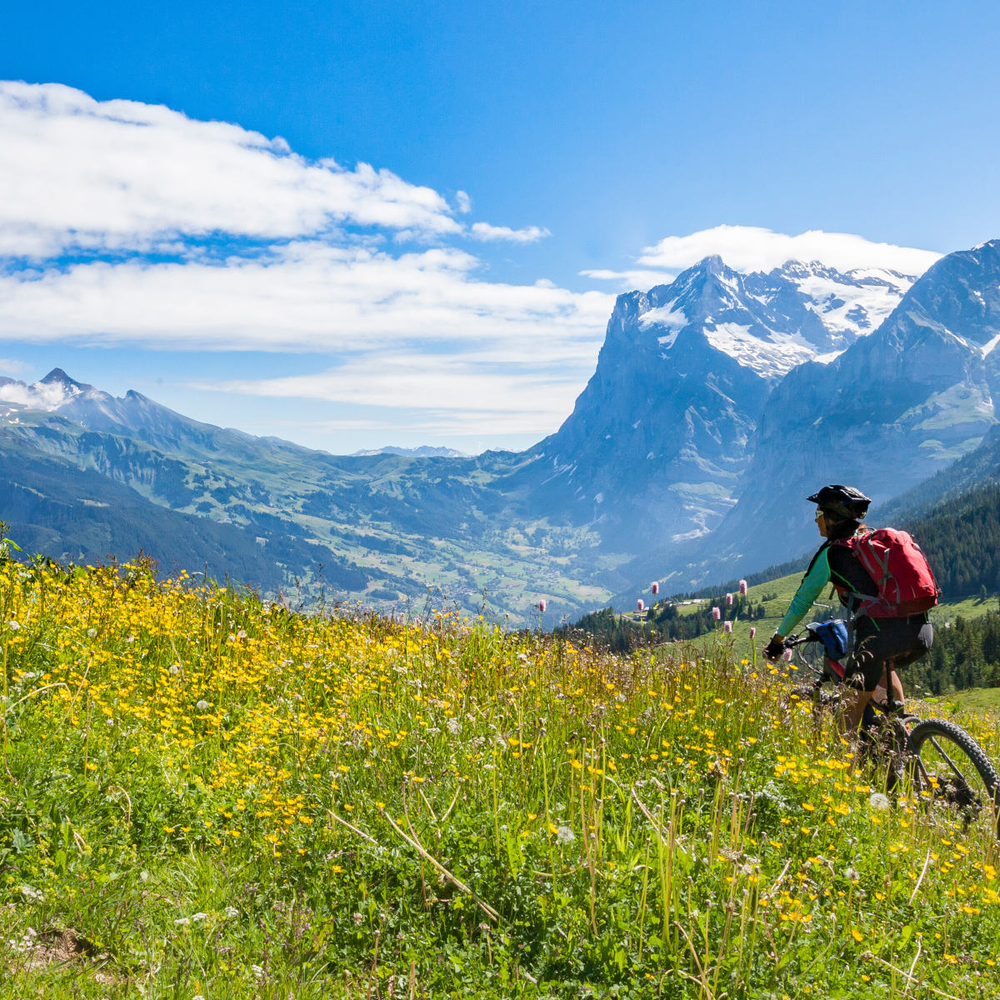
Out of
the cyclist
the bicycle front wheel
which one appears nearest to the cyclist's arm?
the cyclist

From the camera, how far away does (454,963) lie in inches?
135

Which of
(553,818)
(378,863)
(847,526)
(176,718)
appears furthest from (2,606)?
(847,526)

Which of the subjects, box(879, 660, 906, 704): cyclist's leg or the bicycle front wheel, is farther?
box(879, 660, 906, 704): cyclist's leg

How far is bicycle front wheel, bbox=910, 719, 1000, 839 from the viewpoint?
5.52 meters

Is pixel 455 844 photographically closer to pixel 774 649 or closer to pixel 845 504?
pixel 774 649

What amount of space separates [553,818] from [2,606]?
645 cm

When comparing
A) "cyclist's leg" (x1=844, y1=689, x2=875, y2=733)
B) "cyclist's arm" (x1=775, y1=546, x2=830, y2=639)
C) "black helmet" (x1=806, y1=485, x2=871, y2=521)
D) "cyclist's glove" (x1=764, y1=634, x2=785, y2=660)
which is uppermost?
"black helmet" (x1=806, y1=485, x2=871, y2=521)

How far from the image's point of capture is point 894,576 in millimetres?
6656

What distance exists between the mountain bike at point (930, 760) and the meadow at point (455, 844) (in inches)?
10.5

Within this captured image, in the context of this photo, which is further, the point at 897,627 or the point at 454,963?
the point at 897,627

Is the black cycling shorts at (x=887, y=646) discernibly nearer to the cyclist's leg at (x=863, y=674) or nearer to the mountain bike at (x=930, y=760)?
the cyclist's leg at (x=863, y=674)

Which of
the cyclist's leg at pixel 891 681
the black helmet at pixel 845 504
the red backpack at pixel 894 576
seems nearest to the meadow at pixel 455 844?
the cyclist's leg at pixel 891 681

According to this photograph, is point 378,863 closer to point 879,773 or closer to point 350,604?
point 879,773

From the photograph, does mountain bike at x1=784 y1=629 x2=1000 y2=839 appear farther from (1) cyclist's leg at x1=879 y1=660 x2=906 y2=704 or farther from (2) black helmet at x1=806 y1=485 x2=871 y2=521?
(2) black helmet at x1=806 y1=485 x2=871 y2=521
